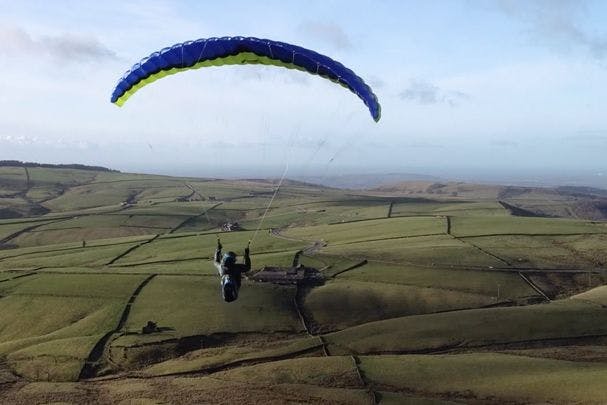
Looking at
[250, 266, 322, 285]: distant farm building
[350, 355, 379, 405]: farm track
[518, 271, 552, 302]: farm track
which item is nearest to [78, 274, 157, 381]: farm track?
[250, 266, 322, 285]: distant farm building

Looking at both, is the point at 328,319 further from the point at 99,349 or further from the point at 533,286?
the point at 533,286

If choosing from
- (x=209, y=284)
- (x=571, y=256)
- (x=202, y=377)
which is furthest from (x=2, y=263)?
(x=571, y=256)

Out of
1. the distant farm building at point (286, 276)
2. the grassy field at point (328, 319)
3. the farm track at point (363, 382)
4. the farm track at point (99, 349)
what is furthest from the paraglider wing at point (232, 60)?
the distant farm building at point (286, 276)

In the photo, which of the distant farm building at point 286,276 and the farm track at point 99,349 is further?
the distant farm building at point 286,276

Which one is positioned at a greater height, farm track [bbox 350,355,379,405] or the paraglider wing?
the paraglider wing

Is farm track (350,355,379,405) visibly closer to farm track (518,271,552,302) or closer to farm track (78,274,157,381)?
farm track (78,274,157,381)

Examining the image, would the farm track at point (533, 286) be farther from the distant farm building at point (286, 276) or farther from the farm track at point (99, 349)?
the farm track at point (99, 349)

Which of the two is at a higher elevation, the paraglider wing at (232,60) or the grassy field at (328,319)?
the paraglider wing at (232,60)
